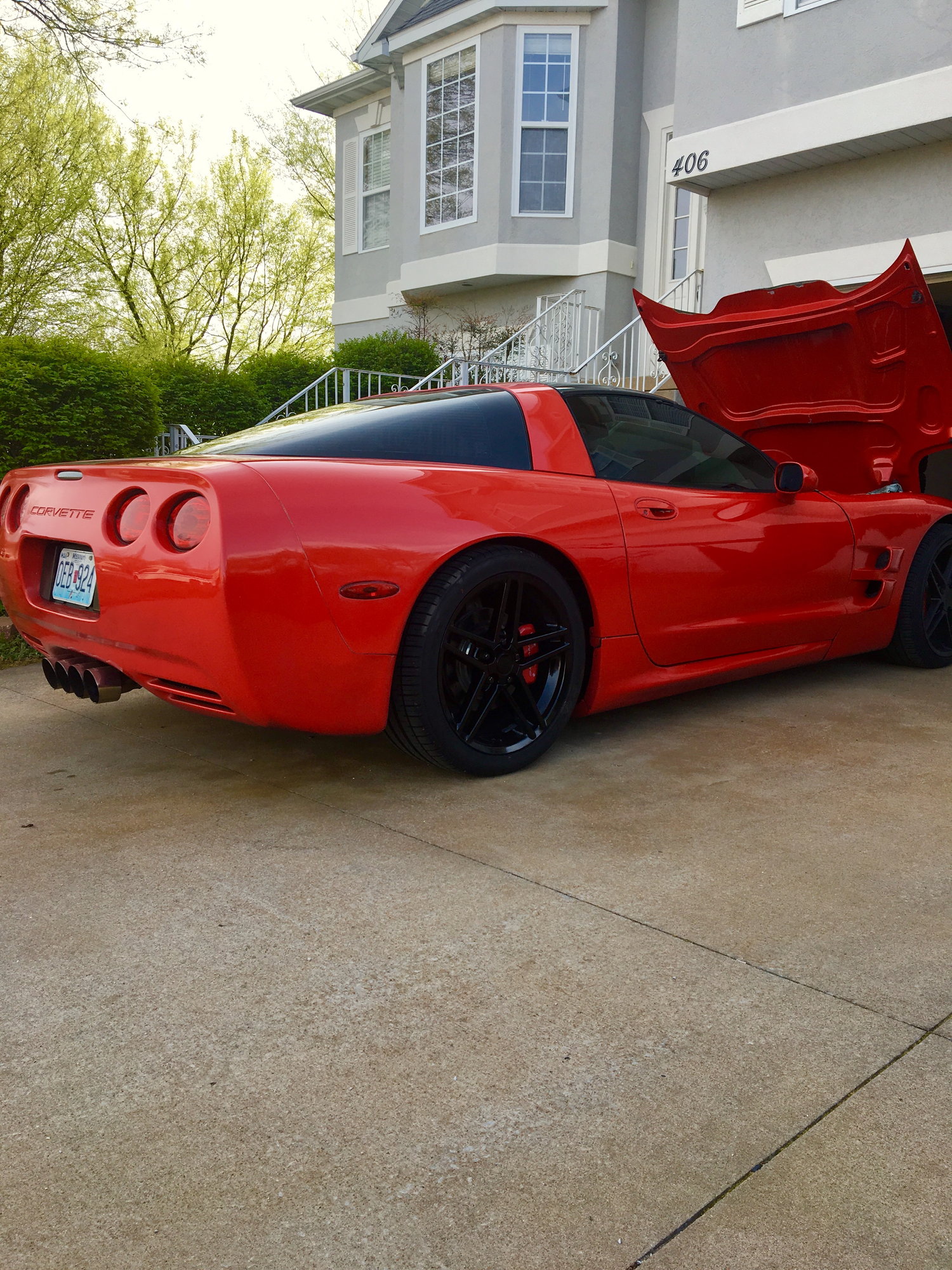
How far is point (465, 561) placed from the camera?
3277 millimetres

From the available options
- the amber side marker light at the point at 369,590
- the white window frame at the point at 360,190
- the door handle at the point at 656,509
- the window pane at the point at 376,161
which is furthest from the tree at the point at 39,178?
the amber side marker light at the point at 369,590

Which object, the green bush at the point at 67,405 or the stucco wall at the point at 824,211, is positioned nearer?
the green bush at the point at 67,405

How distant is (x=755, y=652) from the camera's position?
4359mm

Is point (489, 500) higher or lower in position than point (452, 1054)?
higher

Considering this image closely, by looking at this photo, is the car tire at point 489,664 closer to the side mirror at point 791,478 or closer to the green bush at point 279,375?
the side mirror at point 791,478

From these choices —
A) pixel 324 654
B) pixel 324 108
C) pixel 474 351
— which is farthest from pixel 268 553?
pixel 324 108

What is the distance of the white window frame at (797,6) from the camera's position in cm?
812

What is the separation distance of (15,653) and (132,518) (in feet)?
9.31

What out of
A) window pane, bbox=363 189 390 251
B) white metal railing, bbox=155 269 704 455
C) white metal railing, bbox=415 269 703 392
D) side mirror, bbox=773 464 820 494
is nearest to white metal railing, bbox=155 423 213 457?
white metal railing, bbox=155 269 704 455

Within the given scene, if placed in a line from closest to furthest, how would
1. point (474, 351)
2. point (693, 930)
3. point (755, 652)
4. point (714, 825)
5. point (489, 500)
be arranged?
1. point (693, 930)
2. point (714, 825)
3. point (489, 500)
4. point (755, 652)
5. point (474, 351)

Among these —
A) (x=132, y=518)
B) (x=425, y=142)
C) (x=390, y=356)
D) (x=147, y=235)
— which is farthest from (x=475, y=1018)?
(x=147, y=235)

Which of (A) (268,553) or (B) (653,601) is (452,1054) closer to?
(A) (268,553)

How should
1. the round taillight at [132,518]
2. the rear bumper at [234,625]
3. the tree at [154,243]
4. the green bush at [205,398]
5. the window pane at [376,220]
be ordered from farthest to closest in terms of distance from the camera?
the tree at [154,243], the window pane at [376,220], the green bush at [205,398], the round taillight at [132,518], the rear bumper at [234,625]

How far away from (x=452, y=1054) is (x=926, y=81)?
25.6 feet
